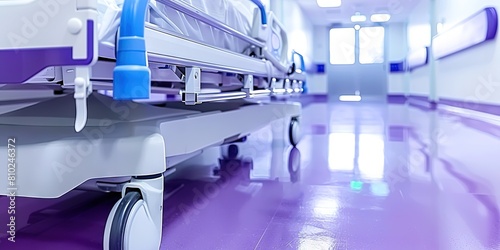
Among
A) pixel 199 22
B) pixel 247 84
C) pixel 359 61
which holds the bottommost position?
pixel 247 84

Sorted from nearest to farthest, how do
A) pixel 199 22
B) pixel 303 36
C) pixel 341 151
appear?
pixel 199 22 → pixel 341 151 → pixel 303 36

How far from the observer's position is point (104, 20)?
2.59 ft

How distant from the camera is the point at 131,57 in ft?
2.58

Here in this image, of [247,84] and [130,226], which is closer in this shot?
[130,226]

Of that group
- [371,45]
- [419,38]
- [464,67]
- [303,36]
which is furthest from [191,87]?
[371,45]

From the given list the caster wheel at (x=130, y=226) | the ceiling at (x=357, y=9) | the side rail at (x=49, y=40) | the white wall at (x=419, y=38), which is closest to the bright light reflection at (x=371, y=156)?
the caster wheel at (x=130, y=226)

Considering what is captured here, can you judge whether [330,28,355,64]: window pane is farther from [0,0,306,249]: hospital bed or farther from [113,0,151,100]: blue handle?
[113,0,151,100]: blue handle

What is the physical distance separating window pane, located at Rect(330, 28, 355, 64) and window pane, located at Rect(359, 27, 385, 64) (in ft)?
0.92

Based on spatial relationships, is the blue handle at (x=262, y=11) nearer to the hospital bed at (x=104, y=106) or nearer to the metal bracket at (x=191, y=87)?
the hospital bed at (x=104, y=106)

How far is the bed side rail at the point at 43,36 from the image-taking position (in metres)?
0.71

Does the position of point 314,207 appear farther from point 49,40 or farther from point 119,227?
point 49,40

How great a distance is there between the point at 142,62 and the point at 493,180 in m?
1.61

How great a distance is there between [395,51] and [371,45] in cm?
77

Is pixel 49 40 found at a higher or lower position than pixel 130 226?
higher
